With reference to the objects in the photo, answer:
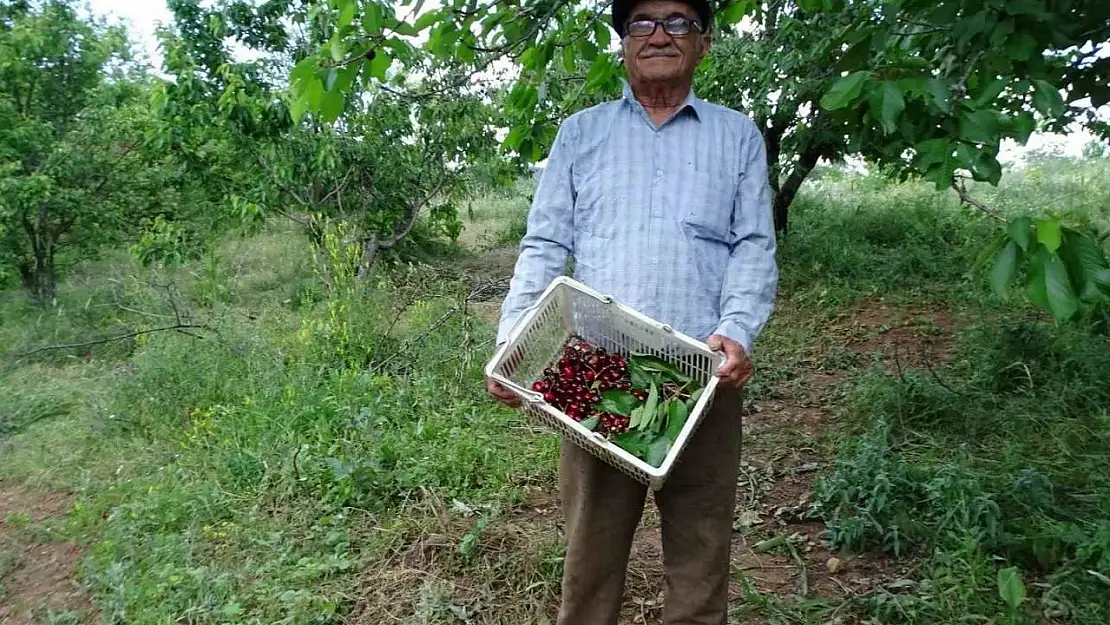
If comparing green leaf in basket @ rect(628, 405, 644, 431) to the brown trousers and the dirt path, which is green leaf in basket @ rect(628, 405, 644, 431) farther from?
the dirt path

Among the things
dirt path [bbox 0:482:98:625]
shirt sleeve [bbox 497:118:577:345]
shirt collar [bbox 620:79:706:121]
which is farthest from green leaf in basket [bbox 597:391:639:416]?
dirt path [bbox 0:482:98:625]

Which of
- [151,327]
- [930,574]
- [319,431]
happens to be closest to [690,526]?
[930,574]

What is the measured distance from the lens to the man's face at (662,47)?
149 cm

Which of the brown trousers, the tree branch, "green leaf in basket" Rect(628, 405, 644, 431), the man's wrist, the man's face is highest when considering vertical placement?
the man's face

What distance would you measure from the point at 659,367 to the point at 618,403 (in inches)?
4.7

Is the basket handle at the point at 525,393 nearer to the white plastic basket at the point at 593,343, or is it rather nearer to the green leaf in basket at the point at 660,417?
the white plastic basket at the point at 593,343

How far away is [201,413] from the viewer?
365 centimetres

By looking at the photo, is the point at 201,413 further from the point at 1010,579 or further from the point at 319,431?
the point at 1010,579

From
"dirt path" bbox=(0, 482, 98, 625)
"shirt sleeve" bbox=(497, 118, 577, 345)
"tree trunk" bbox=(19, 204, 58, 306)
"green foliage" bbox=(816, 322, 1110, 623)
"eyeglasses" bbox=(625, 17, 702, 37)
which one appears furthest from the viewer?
"tree trunk" bbox=(19, 204, 58, 306)

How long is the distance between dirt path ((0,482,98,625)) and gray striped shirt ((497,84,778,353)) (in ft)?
6.86

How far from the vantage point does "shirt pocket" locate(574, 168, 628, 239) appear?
5.10 ft

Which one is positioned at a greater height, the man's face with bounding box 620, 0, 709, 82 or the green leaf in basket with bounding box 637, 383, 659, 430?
the man's face with bounding box 620, 0, 709, 82

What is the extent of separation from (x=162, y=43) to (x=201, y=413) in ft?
11.4

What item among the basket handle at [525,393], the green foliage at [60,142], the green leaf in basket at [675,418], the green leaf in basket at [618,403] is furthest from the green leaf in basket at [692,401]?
the green foliage at [60,142]
